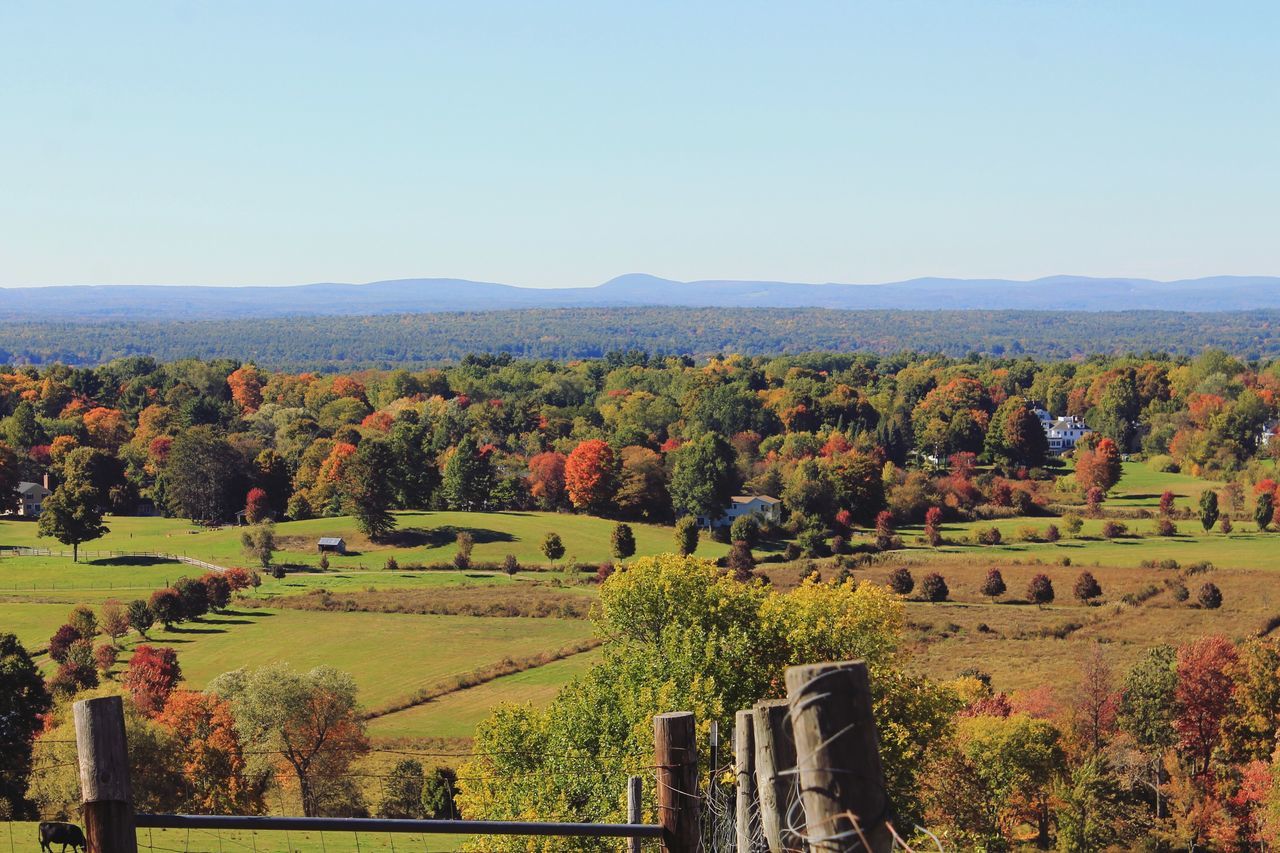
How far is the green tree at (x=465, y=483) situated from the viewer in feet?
225

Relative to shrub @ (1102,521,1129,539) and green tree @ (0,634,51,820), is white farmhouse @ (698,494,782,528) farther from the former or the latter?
green tree @ (0,634,51,820)

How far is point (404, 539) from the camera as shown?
58812 millimetres

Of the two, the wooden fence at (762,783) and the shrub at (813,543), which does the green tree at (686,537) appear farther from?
the wooden fence at (762,783)

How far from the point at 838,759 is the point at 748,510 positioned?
64204 mm

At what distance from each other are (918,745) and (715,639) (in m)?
3.52

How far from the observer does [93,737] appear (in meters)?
4.47

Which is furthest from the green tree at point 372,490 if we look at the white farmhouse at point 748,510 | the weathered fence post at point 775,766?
the weathered fence post at point 775,766

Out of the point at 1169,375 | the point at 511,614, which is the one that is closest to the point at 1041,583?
the point at 511,614

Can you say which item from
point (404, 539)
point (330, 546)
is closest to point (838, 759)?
point (330, 546)

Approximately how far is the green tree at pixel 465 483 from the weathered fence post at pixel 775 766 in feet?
213

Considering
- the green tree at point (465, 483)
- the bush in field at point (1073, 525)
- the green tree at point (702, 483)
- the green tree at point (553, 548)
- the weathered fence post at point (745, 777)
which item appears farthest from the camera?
the green tree at point (465, 483)

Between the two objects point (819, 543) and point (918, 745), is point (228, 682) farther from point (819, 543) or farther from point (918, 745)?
point (819, 543)

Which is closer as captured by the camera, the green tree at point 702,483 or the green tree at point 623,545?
the green tree at point 623,545

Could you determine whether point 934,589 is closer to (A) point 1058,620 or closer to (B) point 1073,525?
(A) point 1058,620
